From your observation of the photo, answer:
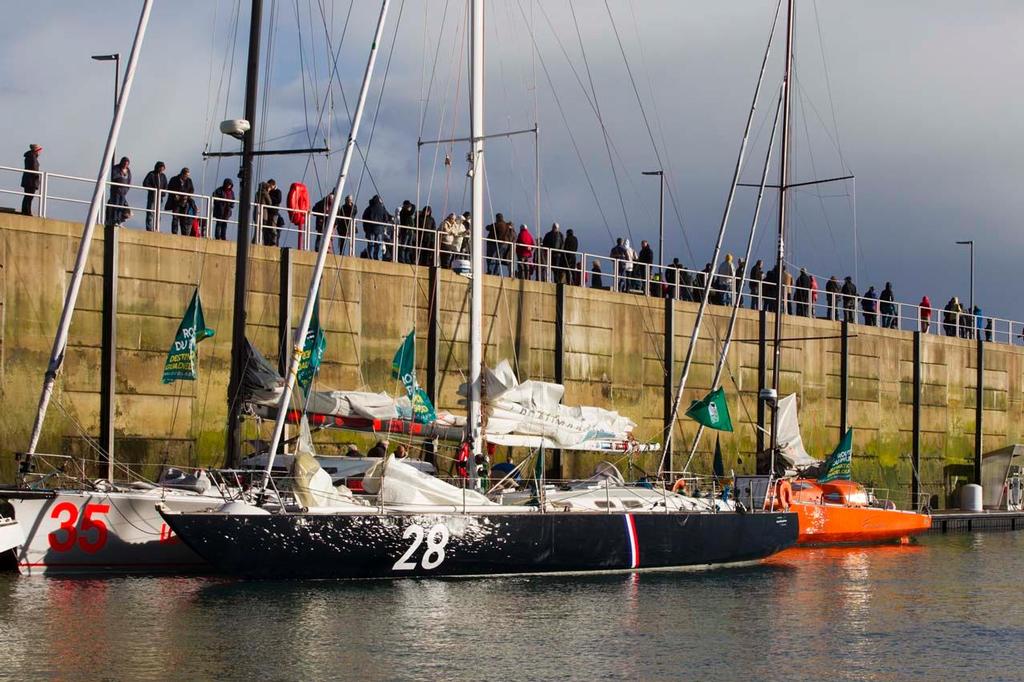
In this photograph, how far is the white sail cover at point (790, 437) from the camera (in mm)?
38156

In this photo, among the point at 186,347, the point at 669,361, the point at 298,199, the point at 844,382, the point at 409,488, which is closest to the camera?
the point at 409,488

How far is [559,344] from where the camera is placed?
36.7 m

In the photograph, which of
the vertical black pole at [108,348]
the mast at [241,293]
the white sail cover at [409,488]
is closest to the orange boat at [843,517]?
the white sail cover at [409,488]

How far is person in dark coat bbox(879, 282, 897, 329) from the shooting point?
49.7 m

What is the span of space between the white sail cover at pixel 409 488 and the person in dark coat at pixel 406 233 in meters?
9.62

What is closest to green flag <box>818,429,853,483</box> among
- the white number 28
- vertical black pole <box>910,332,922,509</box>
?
vertical black pole <box>910,332,922,509</box>

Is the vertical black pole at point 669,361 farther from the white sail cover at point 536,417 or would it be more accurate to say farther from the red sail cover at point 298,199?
the red sail cover at point 298,199

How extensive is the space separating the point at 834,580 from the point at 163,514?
1344 cm

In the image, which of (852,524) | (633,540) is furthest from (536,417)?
(852,524)

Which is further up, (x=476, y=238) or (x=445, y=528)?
(x=476, y=238)

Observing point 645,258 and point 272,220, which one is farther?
point 645,258

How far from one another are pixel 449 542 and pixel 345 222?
10.9 metres

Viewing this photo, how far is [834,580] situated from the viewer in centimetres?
2917

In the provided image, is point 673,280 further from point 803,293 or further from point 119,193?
point 119,193
